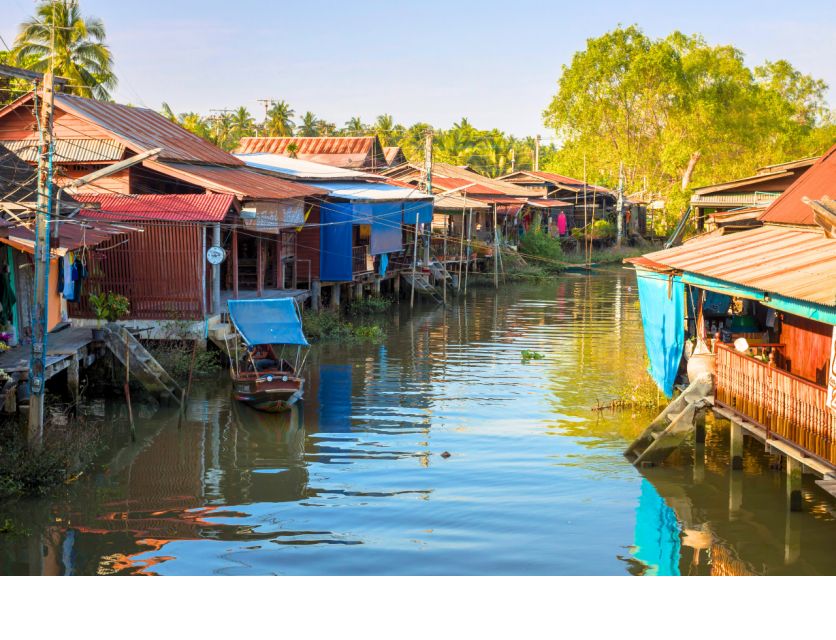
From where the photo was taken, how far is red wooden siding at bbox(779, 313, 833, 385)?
539 inches

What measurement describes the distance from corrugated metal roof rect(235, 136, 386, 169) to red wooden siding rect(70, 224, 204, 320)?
87.0 ft

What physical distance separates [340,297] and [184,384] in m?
14.4

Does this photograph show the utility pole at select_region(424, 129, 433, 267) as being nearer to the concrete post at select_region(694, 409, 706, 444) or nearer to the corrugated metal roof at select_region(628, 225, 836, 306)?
the corrugated metal roof at select_region(628, 225, 836, 306)

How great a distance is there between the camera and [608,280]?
49.8 m

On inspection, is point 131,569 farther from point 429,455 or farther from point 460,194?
point 460,194

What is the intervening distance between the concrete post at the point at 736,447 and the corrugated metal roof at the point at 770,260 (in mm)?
2227

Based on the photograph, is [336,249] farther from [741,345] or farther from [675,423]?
[741,345]

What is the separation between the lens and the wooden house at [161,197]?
22703 millimetres

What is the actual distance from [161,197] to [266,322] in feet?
16.4

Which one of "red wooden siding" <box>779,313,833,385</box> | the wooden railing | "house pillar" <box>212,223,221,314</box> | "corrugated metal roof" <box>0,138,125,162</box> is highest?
"corrugated metal roof" <box>0,138,125,162</box>

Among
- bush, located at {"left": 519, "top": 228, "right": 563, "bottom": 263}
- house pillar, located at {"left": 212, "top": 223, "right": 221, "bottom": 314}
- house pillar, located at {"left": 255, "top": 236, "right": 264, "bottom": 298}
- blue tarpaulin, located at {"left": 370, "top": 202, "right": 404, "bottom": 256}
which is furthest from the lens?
bush, located at {"left": 519, "top": 228, "right": 563, "bottom": 263}

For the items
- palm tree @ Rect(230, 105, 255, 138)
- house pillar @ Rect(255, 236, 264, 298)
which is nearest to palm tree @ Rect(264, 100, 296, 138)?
palm tree @ Rect(230, 105, 255, 138)

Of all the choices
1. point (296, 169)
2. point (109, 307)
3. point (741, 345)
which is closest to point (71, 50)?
point (296, 169)

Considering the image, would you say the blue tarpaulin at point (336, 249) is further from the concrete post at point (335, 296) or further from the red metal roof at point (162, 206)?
the red metal roof at point (162, 206)
